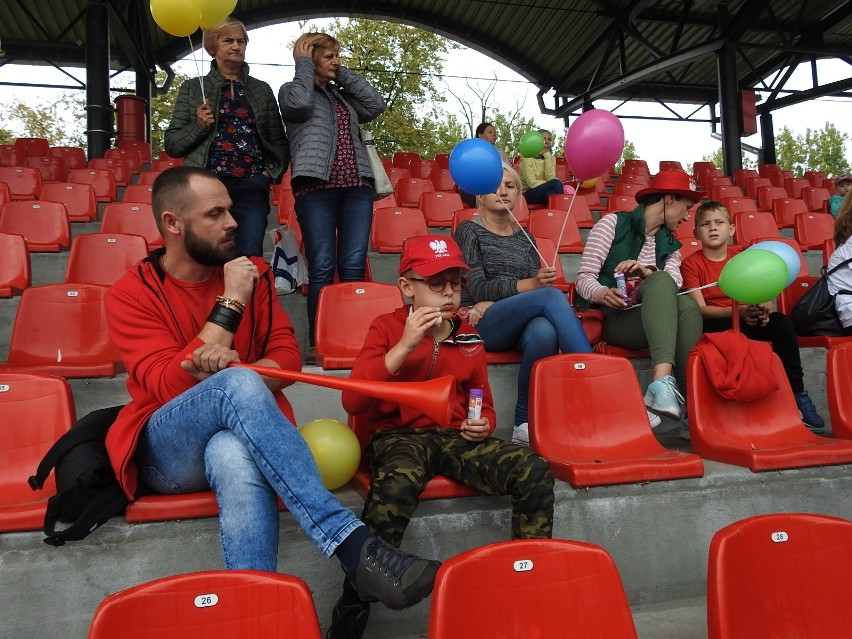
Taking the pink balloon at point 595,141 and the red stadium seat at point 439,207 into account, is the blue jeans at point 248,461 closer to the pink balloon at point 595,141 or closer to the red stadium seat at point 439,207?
the pink balloon at point 595,141

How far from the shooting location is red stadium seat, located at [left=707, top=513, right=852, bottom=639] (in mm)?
1458

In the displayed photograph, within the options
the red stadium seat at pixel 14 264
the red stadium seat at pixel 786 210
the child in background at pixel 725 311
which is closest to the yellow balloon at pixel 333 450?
the child in background at pixel 725 311

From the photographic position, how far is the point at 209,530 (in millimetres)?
1981

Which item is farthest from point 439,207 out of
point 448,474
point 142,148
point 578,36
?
point 578,36

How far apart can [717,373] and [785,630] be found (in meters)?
1.38

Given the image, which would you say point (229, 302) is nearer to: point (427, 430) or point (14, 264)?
point (427, 430)

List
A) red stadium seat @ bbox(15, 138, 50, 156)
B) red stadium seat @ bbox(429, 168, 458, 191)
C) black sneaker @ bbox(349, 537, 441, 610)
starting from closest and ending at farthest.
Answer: black sneaker @ bbox(349, 537, 441, 610) → red stadium seat @ bbox(429, 168, 458, 191) → red stadium seat @ bbox(15, 138, 50, 156)

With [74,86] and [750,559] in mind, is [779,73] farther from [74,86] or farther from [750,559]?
[750,559]

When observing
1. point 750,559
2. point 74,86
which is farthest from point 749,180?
point 74,86

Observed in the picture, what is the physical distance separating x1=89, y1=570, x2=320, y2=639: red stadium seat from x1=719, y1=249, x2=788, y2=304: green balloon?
227 centimetres

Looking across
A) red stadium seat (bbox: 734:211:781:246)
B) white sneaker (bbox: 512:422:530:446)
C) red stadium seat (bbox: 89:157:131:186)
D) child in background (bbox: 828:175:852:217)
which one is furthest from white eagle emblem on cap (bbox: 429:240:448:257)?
red stadium seat (bbox: 89:157:131:186)

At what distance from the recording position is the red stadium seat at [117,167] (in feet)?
24.8

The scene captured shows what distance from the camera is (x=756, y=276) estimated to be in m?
2.84

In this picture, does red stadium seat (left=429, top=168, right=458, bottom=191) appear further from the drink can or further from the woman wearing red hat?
the drink can
